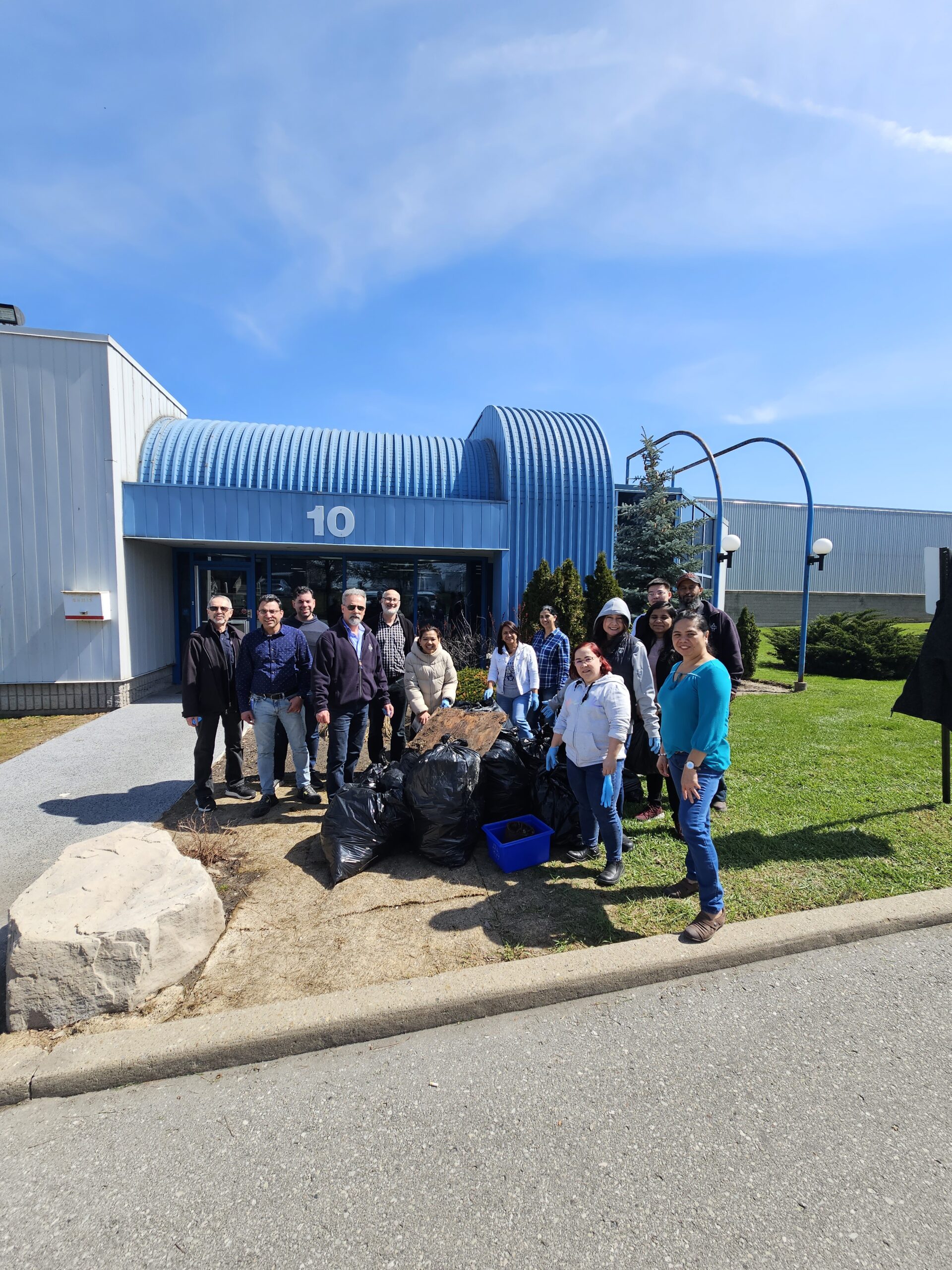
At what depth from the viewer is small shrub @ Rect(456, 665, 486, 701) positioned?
8.39m

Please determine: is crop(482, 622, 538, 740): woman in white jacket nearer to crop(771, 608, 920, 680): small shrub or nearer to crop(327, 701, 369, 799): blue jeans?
crop(327, 701, 369, 799): blue jeans

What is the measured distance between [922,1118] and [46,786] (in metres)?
6.98

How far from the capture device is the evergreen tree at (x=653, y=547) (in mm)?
14789

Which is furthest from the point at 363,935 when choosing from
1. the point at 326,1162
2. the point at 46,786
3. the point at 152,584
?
the point at 152,584

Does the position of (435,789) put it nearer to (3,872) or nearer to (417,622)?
(3,872)

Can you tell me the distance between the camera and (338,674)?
198 inches

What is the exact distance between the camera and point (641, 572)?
14898 mm

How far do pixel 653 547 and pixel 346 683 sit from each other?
37.6ft

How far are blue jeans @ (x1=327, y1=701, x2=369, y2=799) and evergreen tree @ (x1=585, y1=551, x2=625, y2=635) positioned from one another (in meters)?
7.36

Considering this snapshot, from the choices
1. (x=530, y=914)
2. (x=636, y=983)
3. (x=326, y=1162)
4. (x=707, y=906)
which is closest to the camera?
(x=326, y=1162)

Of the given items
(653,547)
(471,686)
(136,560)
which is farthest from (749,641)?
(136,560)

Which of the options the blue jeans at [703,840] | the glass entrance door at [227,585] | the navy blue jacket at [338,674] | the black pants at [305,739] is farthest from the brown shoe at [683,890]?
the glass entrance door at [227,585]

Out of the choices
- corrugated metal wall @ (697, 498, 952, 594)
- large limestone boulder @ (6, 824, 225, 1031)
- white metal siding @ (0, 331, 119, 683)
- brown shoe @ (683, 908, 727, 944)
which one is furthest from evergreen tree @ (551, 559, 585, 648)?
corrugated metal wall @ (697, 498, 952, 594)

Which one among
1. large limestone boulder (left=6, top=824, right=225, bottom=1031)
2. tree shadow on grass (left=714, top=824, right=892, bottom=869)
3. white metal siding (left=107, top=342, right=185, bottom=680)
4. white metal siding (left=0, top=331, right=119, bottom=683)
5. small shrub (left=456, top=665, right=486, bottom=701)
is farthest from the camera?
white metal siding (left=107, top=342, right=185, bottom=680)
